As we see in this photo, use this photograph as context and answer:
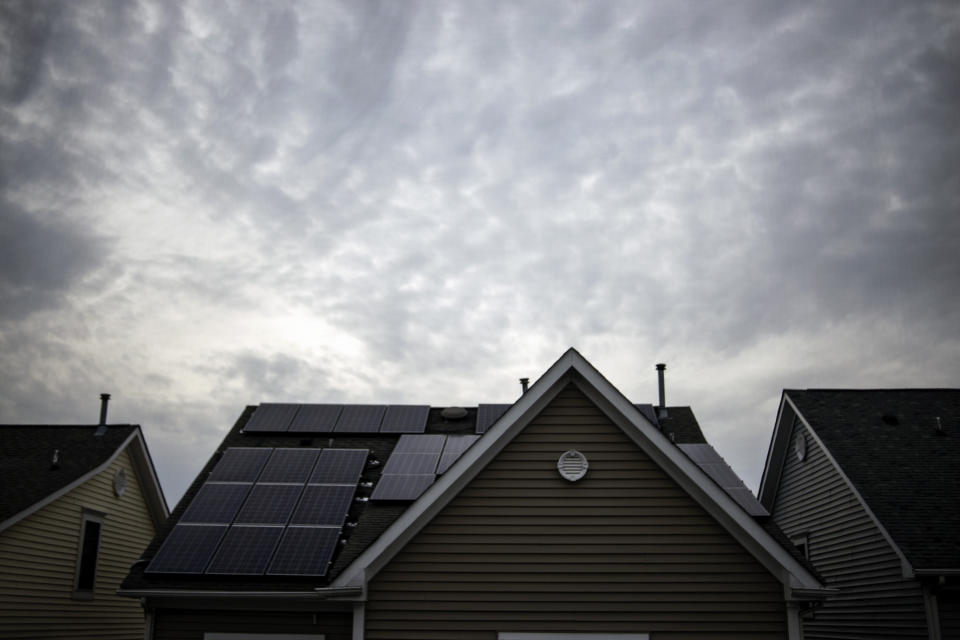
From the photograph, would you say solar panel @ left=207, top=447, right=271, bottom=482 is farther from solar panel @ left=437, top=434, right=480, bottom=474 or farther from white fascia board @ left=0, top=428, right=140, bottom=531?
white fascia board @ left=0, top=428, right=140, bottom=531

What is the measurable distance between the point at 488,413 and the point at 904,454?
32.7 feet

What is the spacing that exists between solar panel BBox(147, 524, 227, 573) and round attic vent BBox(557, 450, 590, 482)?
6.08 m

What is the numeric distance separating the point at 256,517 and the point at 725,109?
14.7 meters

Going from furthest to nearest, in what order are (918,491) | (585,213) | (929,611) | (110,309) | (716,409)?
(716,409), (110,309), (585,213), (918,491), (929,611)

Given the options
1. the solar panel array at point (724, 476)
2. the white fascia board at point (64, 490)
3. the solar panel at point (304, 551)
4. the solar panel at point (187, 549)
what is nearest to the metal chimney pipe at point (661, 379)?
the solar panel array at point (724, 476)

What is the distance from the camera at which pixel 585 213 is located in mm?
21219

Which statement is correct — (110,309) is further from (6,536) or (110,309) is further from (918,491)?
(918,491)

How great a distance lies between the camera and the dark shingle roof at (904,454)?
51.1 feet

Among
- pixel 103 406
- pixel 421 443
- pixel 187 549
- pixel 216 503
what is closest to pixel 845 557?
pixel 421 443

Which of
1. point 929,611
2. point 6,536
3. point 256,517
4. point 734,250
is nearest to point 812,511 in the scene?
point 929,611

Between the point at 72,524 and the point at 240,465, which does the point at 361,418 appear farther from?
the point at 72,524

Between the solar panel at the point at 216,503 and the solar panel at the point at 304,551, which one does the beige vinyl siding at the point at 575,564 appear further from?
the solar panel at the point at 216,503

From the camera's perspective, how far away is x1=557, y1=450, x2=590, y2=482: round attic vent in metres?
12.3

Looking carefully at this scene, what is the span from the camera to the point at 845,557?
60.7 ft
